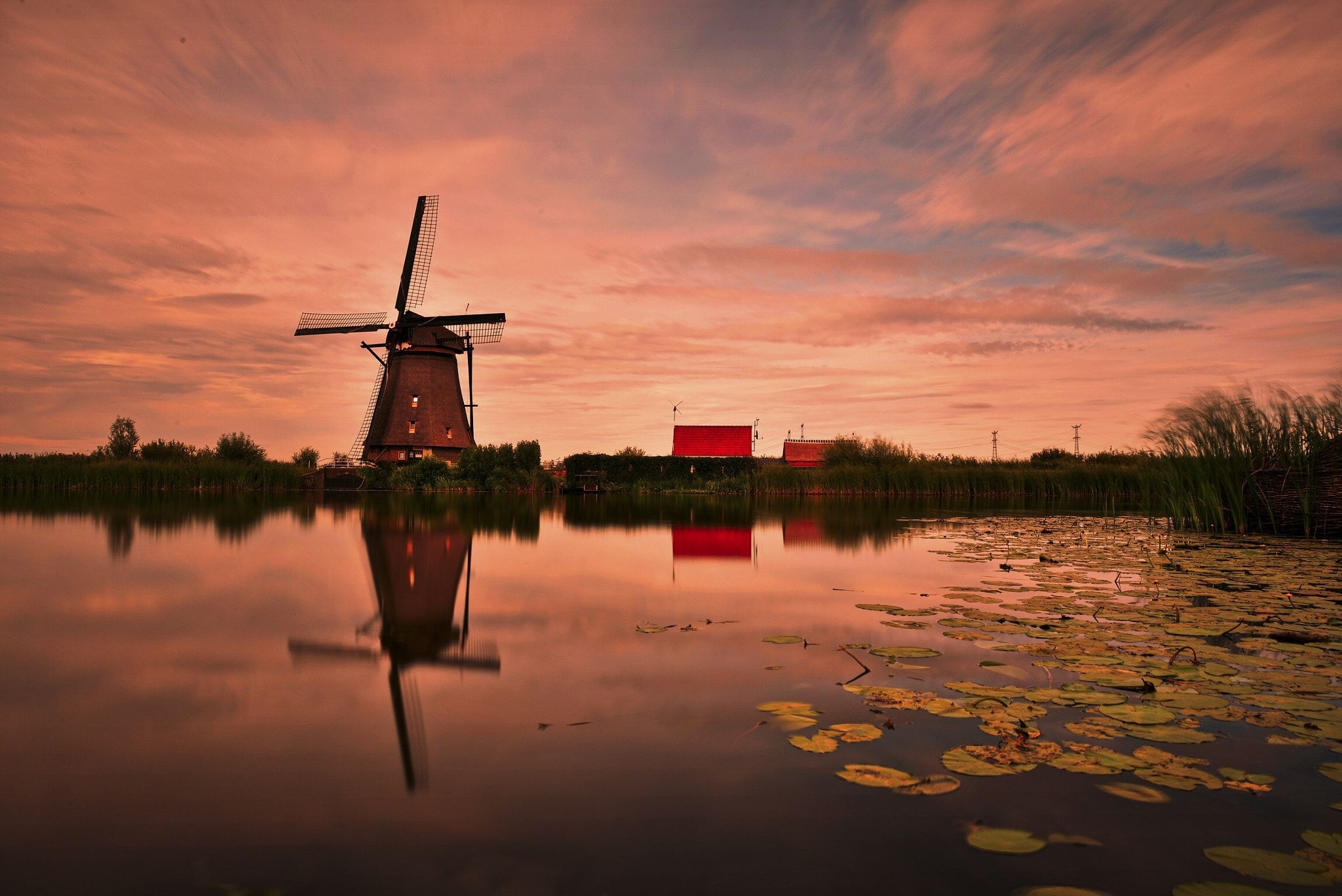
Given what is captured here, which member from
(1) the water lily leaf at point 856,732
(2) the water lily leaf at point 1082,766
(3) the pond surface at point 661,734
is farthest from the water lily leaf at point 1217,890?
(1) the water lily leaf at point 856,732

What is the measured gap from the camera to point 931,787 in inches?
97.1

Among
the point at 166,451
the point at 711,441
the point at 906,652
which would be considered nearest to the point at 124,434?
the point at 166,451

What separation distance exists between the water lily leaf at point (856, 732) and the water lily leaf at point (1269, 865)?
43.7 inches

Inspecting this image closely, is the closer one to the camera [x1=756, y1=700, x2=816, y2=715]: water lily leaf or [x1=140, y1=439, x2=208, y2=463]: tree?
[x1=756, y1=700, x2=816, y2=715]: water lily leaf

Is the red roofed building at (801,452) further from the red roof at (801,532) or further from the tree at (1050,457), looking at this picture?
the red roof at (801,532)

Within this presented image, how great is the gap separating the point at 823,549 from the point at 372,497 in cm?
2172

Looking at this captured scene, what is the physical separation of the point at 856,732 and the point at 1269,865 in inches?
51.3

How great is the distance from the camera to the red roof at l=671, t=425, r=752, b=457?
161 ft

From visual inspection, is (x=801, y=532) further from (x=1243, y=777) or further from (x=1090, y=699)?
(x=1243, y=777)

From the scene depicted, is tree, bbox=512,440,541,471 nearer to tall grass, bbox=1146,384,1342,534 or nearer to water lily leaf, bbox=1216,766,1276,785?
tall grass, bbox=1146,384,1342,534

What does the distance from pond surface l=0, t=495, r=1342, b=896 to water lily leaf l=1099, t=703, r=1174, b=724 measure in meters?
0.02

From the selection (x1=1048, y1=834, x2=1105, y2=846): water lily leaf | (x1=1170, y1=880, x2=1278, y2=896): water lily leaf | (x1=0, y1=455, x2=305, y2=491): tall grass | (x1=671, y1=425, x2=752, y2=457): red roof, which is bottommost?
(x1=1170, y1=880, x2=1278, y2=896): water lily leaf

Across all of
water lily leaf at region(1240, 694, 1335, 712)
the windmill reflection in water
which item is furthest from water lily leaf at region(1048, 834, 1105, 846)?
the windmill reflection in water

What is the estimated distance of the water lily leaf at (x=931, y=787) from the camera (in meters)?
2.44
